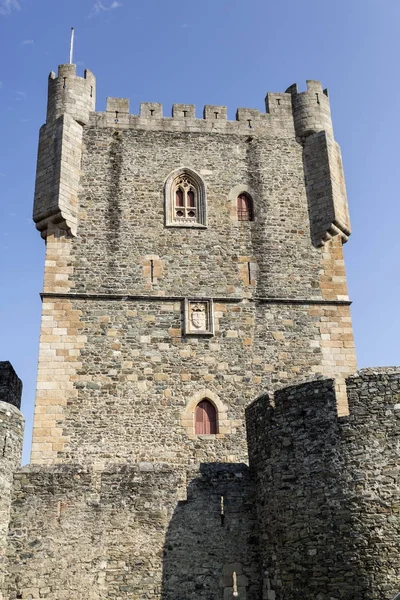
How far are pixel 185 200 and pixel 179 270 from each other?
2.03m

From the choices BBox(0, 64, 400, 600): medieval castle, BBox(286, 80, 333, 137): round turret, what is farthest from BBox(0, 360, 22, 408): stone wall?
BBox(286, 80, 333, 137): round turret

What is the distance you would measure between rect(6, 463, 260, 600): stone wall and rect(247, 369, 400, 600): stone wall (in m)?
0.56

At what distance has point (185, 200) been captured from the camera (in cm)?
1641

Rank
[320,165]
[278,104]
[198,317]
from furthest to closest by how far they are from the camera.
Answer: [278,104] → [320,165] → [198,317]

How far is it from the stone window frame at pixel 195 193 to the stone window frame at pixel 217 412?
4172 mm

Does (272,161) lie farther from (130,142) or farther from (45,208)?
(45,208)

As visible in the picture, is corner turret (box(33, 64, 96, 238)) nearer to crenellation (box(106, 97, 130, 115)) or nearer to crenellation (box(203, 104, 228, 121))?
crenellation (box(106, 97, 130, 115))

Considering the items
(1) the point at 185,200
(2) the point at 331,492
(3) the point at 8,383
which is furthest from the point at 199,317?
(2) the point at 331,492

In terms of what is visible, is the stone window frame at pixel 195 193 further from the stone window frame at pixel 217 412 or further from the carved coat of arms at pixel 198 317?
the stone window frame at pixel 217 412

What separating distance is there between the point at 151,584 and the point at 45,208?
902 centimetres

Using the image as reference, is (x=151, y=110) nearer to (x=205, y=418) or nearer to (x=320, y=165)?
(x=320, y=165)

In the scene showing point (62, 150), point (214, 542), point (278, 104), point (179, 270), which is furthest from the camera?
point (278, 104)

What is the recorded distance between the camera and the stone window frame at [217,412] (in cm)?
1363

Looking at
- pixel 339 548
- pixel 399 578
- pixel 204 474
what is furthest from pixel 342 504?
pixel 204 474
